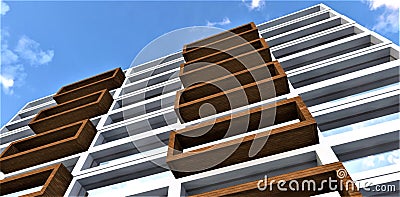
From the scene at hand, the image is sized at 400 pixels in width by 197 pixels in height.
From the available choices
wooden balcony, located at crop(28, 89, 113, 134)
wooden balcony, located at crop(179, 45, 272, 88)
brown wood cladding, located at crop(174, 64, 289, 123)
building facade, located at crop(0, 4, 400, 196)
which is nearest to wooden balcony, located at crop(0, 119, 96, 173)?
building facade, located at crop(0, 4, 400, 196)

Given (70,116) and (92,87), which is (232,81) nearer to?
(70,116)

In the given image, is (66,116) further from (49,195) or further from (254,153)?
(254,153)

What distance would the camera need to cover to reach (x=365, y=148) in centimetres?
443

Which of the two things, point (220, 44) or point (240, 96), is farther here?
point (220, 44)

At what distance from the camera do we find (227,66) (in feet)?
27.0

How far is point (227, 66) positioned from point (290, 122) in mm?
2908

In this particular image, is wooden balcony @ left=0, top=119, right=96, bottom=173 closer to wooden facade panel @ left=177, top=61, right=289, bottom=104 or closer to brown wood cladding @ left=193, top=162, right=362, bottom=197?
wooden facade panel @ left=177, top=61, right=289, bottom=104

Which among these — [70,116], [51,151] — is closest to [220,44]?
[70,116]

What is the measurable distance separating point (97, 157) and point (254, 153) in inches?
128

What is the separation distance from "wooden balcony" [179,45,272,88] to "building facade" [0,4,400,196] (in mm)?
300

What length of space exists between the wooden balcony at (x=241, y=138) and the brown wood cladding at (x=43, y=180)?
1856 mm

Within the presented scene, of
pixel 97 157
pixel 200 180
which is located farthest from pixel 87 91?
pixel 200 180

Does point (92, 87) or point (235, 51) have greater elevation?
point (92, 87)

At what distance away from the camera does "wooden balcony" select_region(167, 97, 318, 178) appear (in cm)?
471
